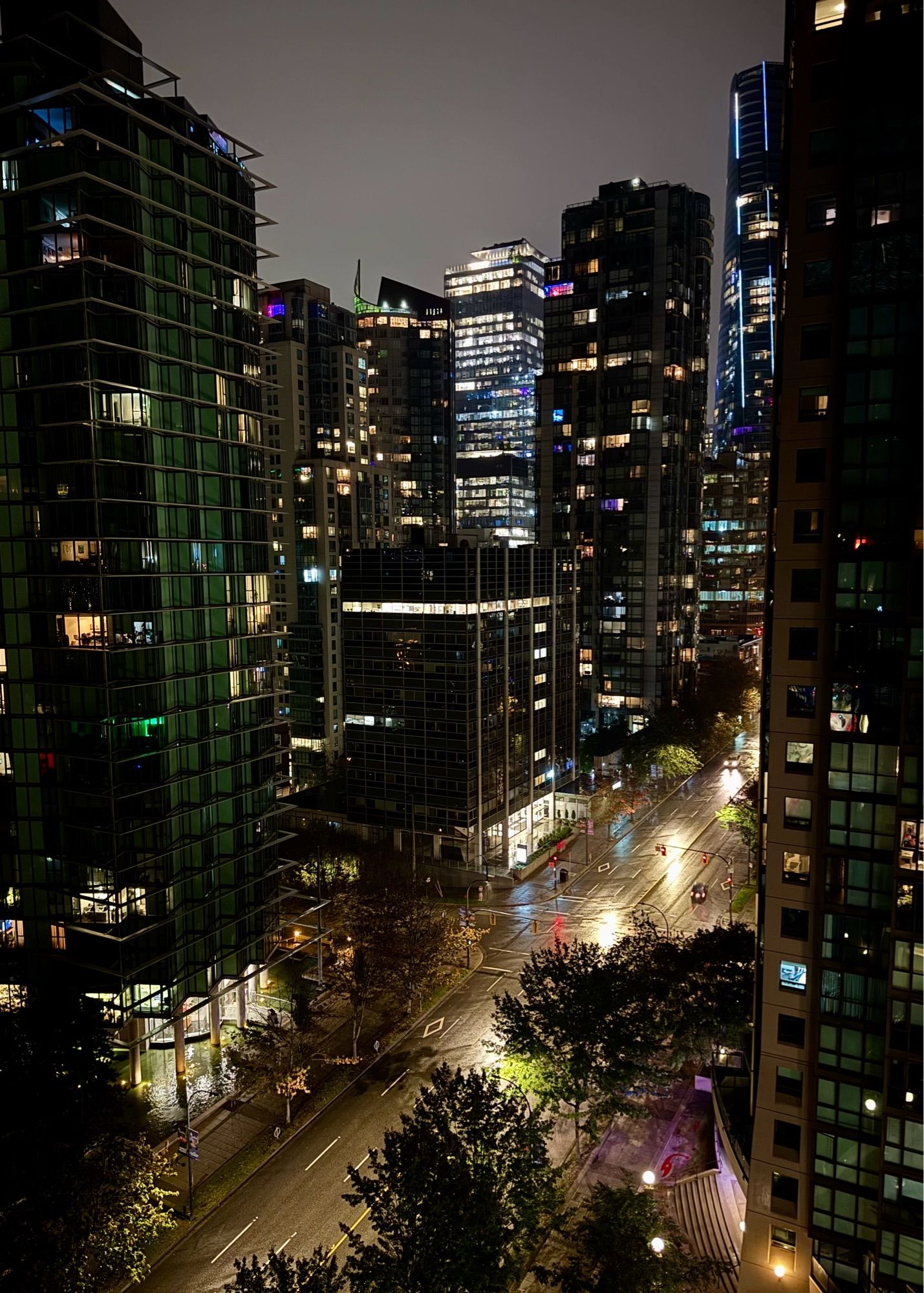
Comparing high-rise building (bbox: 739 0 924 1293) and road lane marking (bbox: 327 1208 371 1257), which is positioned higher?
high-rise building (bbox: 739 0 924 1293)

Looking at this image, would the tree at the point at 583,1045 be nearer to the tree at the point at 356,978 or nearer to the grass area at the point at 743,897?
the tree at the point at 356,978

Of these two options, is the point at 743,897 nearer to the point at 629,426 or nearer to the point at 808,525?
the point at 808,525

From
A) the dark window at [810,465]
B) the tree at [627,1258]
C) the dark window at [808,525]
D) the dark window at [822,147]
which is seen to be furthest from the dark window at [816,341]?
the tree at [627,1258]

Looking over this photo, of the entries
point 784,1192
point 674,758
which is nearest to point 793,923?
point 784,1192

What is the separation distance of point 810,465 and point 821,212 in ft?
32.8

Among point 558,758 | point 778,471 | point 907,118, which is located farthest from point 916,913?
point 558,758

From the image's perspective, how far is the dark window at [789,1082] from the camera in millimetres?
31578

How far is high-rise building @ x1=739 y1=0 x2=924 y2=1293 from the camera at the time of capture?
2816 cm

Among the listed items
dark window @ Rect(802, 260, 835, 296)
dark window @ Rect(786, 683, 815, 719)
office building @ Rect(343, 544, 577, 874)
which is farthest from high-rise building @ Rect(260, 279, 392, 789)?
dark window @ Rect(802, 260, 835, 296)

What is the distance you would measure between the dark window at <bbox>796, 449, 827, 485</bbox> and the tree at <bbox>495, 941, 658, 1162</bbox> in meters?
27.0

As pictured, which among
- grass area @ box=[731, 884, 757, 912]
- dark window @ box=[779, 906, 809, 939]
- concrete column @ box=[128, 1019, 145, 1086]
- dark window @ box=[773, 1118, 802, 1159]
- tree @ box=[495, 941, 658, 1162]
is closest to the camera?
dark window @ box=[773, 1118, 802, 1159]

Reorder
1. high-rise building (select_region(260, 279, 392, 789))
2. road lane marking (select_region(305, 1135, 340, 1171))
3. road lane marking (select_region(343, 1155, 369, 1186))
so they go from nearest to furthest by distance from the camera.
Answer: road lane marking (select_region(343, 1155, 369, 1186)) → road lane marking (select_region(305, 1135, 340, 1171)) → high-rise building (select_region(260, 279, 392, 789))

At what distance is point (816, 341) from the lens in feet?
102

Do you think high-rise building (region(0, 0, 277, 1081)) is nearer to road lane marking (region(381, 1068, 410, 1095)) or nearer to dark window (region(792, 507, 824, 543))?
road lane marking (region(381, 1068, 410, 1095))
